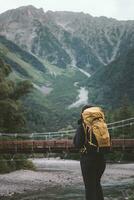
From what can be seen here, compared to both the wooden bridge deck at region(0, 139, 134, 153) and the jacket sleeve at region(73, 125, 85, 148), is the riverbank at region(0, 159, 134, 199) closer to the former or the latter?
the wooden bridge deck at region(0, 139, 134, 153)

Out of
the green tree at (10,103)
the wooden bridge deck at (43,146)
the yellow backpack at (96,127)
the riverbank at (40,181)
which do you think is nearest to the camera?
the yellow backpack at (96,127)

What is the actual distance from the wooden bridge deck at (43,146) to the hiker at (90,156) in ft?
88.9

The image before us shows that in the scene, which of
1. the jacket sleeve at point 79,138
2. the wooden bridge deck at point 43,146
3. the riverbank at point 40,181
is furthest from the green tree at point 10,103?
the jacket sleeve at point 79,138

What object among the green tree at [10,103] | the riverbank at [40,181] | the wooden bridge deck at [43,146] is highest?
the green tree at [10,103]

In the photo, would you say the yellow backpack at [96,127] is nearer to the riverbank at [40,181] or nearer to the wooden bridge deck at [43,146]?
the riverbank at [40,181]

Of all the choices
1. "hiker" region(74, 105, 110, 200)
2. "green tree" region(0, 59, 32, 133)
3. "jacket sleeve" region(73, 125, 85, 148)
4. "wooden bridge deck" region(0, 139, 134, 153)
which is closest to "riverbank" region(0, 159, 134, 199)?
"wooden bridge deck" region(0, 139, 134, 153)

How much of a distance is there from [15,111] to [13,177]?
707 cm

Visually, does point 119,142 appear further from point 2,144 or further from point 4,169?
point 4,169

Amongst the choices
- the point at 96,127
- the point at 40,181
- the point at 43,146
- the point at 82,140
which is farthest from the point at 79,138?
the point at 40,181

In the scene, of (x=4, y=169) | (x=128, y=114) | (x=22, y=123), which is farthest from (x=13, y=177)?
(x=128, y=114)

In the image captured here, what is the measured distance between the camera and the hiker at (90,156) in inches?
343

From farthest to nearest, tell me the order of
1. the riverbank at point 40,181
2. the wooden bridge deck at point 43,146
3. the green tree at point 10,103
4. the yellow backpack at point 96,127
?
the green tree at point 10,103, the wooden bridge deck at point 43,146, the riverbank at point 40,181, the yellow backpack at point 96,127

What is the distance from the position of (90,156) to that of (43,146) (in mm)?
28170

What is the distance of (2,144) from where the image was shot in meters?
35.8
